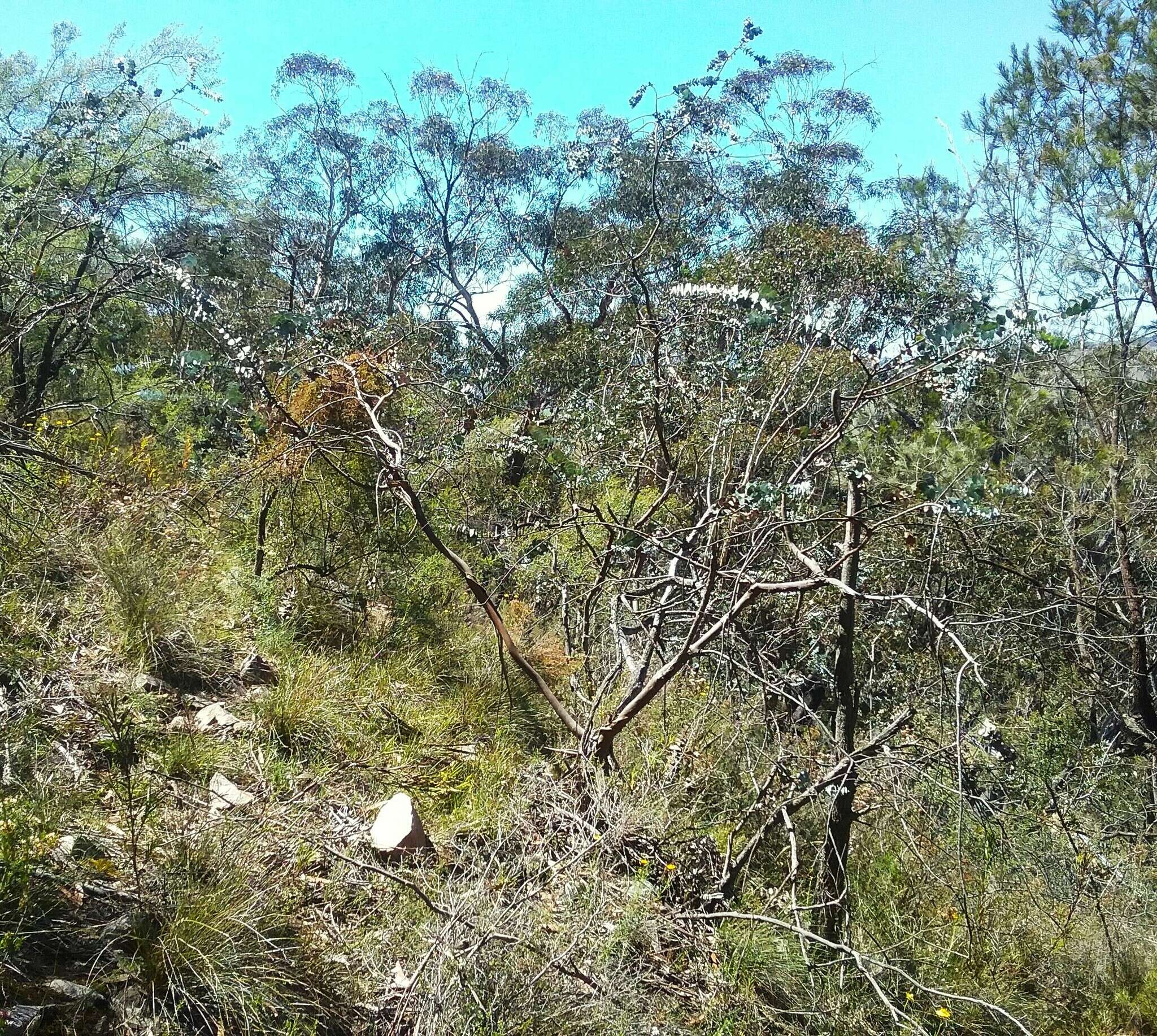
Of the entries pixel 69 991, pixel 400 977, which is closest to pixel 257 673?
pixel 400 977

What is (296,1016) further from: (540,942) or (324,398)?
(324,398)

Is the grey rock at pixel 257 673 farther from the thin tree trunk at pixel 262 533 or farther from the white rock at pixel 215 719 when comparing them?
the thin tree trunk at pixel 262 533

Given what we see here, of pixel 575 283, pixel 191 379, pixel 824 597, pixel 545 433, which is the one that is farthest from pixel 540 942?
pixel 575 283

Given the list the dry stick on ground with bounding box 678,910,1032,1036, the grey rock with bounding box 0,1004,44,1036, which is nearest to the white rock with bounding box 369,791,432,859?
the dry stick on ground with bounding box 678,910,1032,1036

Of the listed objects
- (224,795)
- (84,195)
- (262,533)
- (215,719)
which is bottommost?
(224,795)

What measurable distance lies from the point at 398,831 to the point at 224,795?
64 centimetres

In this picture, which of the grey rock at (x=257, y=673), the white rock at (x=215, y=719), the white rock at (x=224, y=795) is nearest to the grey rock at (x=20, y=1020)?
the white rock at (x=224, y=795)

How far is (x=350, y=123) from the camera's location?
18078mm

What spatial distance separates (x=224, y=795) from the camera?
3088 millimetres

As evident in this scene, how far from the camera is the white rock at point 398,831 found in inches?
120

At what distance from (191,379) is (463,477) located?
1754 millimetres

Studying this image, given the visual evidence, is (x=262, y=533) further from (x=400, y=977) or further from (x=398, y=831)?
(x=400, y=977)

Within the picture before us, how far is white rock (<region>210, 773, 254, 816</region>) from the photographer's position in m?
3.00

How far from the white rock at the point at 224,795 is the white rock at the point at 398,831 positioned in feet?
1.55
